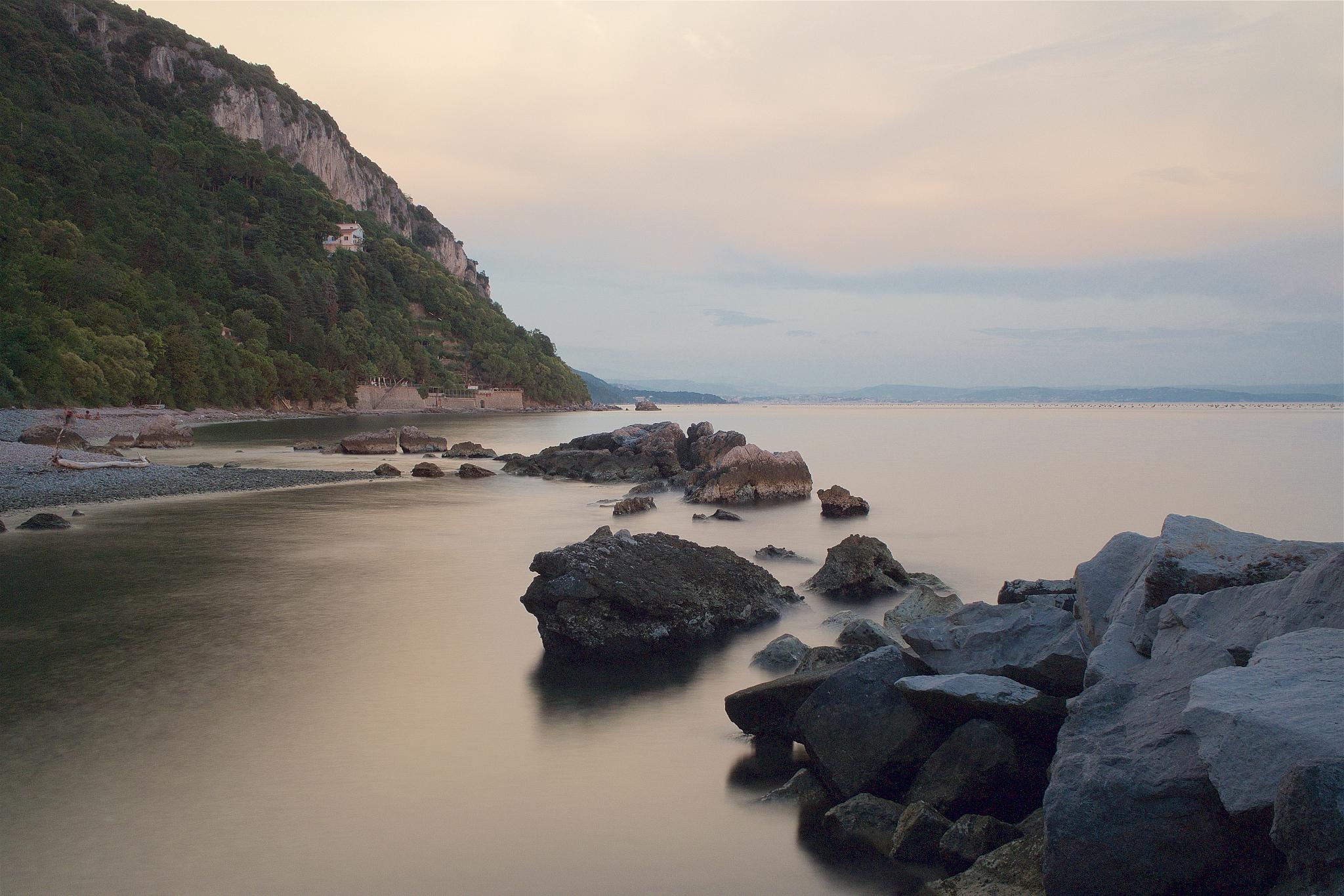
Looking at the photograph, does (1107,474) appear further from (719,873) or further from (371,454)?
(719,873)

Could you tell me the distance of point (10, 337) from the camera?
5738cm

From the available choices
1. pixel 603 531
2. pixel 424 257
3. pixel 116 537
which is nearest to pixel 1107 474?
pixel 603 531

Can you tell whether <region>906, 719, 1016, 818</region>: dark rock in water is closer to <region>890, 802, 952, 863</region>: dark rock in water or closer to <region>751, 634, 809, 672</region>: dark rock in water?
<region>890, 802, 952, 863</region>: dark rock in water

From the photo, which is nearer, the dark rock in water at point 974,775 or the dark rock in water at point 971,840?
the dark rock in water at point 971,840

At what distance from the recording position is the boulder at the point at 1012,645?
6.41 m

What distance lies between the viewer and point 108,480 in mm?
24828

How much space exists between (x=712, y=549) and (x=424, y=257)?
153 meters

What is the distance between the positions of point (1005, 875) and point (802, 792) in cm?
174

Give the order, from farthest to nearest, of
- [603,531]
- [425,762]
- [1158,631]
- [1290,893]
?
1. [603,531]
2. [425,762]
3. [1158,631]
4. [1290,893]

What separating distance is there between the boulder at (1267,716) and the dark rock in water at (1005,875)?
115 cm

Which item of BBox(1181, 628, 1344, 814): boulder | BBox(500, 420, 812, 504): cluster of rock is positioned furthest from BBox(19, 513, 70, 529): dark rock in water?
BBox(1181, 628, 1344, 814): boulder

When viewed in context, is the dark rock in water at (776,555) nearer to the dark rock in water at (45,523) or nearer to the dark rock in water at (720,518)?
the dark rock in water at (720,518)

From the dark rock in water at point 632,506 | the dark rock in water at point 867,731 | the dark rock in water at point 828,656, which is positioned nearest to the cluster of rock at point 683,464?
the dark rock in water at point 632,506

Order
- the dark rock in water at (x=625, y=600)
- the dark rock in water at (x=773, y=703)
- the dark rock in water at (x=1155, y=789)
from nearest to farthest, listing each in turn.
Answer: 1. the dark rock in water at (x=1155, y=789)
2. the dark rock in water at (x=773, y=703)
3. the dark rock in water at (x=625, y=600)
